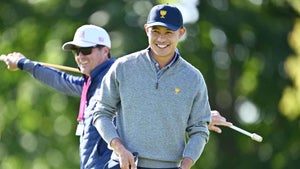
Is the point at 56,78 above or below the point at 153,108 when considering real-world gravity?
above

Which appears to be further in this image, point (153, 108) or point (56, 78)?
point (56, 78)

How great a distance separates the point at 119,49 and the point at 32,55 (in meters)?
2.50

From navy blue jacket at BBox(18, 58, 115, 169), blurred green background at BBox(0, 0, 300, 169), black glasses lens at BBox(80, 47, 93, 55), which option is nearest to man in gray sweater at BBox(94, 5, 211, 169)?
navy blue jacket at BBox(18, 58, 115, 169)

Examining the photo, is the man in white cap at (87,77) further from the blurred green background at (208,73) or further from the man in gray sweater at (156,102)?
the blurred green background at (208,73)

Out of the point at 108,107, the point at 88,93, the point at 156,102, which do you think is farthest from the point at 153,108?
the point at 88,93

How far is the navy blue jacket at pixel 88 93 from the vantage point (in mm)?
9438

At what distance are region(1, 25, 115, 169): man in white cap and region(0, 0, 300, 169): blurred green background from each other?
30.5 feet

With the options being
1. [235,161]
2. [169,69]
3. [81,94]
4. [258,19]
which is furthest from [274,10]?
[169,69]

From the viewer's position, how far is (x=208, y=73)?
20.8m

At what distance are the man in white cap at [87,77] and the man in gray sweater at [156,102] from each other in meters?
0.90

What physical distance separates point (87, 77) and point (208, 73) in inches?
425

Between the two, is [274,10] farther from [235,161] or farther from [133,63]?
[133,63]

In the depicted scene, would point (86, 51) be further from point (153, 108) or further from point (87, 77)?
point (153, 108)

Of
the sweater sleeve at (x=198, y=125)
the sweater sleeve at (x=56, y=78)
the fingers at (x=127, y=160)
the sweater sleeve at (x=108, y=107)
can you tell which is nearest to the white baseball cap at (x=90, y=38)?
the sweater sleeve at (x=56, y=78)
